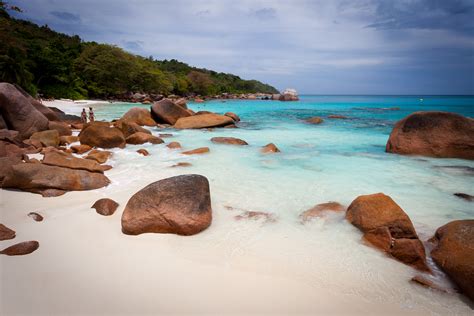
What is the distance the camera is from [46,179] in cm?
480

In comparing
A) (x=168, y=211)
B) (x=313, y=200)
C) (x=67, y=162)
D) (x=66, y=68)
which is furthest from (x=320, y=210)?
(x=66, y=68)

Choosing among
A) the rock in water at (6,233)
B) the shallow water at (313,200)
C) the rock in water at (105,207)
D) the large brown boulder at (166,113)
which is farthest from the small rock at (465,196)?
the large brown boulder at (166,113)

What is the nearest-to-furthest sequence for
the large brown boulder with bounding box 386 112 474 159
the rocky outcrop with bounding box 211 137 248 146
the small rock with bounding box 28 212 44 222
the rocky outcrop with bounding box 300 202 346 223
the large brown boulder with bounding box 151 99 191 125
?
the small rock with bounding box 28 212 44 222
the rocky outcrop with bounding box 300 202 346 223
the large brown boulder with bounding box 386 112 474 159
the rocky outcrop with bounding box 211 137 248 146
the large brown boulder with bounding box 151 99 191 125

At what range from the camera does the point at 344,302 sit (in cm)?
265

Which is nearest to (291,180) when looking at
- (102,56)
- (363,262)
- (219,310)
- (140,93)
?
(363,262)

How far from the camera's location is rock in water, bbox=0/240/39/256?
3.10 metres

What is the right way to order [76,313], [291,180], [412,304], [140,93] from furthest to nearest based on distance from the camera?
[140,93]
[291,180]
[412,304]
[76,313]

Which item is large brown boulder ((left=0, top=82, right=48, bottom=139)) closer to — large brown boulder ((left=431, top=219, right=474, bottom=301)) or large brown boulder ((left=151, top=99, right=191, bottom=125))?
large brown boulder ((left=151, top=99, right=191, bottom=125))

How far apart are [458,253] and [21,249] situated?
4719mm

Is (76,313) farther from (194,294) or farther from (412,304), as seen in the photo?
(412,304)

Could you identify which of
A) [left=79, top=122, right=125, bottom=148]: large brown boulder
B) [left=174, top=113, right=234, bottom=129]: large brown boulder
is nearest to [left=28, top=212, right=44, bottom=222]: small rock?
[left=79, top=122, right=125, bottom=148]: large brown boulder

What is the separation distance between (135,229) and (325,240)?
247 cm

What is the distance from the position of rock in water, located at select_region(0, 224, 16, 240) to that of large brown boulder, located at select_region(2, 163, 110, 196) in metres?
1.23

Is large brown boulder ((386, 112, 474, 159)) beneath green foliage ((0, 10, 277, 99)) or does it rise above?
beneath
